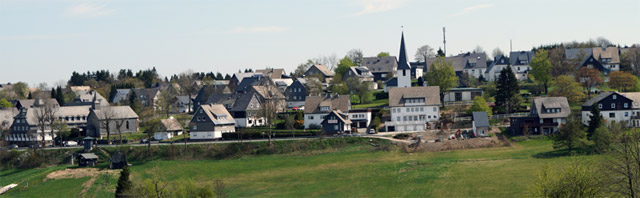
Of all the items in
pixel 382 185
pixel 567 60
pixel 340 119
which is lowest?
pixel 382 185

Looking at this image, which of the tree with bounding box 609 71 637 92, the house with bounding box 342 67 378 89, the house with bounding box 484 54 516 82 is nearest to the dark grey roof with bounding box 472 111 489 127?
the tree with bounding box 609 71 637 92

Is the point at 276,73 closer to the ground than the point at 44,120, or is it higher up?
higher up

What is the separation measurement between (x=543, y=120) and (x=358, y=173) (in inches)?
892

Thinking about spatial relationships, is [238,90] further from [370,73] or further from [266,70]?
[266,70]

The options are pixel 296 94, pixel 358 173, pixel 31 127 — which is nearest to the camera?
pixel 358 173

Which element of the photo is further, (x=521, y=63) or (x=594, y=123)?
(x=521, y=63)

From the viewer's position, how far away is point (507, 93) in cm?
7775

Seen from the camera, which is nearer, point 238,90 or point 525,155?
point 525,155

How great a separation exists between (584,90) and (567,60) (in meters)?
13.0

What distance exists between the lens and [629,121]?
69.4m

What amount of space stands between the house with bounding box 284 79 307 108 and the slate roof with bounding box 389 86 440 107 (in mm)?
22810

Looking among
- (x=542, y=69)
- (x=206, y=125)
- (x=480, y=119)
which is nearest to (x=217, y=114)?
(x=206, y=125)

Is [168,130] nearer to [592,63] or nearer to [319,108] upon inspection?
[319,108]

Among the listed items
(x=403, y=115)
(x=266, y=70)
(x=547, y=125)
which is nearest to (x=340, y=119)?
(x=403, y=115)
